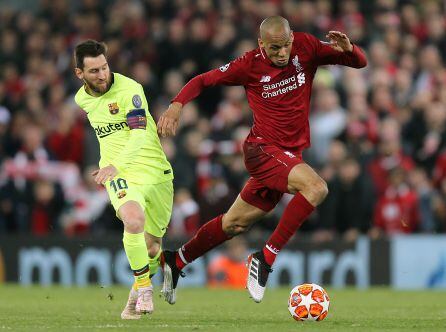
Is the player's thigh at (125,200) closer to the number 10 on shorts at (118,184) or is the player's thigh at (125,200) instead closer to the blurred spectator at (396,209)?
the number 10 on shorts at (118,184)

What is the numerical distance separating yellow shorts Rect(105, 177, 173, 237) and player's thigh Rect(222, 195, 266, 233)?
62 centimetres

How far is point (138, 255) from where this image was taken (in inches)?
410

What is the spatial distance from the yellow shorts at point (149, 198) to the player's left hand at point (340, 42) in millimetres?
1938

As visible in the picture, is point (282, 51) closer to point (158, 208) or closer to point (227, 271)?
point (158, 208)

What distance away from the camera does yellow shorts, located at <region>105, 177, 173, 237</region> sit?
34.7 ft

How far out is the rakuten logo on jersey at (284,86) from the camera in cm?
1108

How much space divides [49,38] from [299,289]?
12060 mm

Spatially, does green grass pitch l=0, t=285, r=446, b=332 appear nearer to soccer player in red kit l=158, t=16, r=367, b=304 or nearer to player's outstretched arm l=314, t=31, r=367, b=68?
soccer player in red kit l=158, t=16, r=367, b=304

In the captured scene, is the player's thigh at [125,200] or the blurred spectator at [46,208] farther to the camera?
the blurred spectator at [46,208]

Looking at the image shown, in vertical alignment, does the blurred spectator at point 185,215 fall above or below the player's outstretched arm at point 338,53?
below

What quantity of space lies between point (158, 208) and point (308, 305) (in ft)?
5.45

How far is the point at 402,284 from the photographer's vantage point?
1755 centimetres

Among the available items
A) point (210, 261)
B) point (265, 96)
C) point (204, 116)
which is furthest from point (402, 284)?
point (265, 96)

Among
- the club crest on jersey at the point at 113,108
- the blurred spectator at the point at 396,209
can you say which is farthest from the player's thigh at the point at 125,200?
the blurred spectator at the point at 396,209
